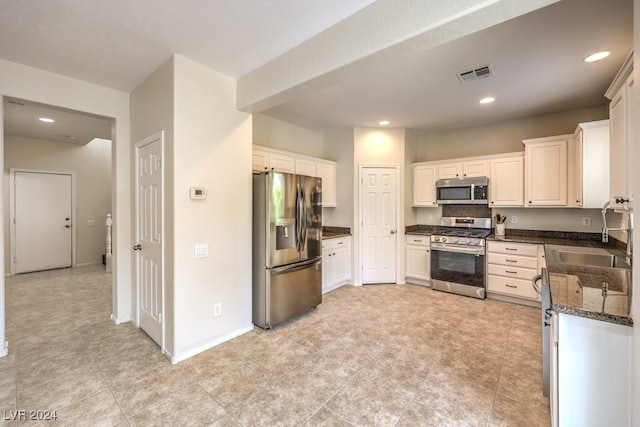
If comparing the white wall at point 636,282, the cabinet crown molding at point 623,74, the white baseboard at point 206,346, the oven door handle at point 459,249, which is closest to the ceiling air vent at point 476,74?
the cabinet crown molding at point 623,74

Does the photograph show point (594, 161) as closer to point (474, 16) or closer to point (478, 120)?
point (478, 120)

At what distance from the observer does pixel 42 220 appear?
216 inches

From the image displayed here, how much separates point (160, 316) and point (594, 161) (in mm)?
4777

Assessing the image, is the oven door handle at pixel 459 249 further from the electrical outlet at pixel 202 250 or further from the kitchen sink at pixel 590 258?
the electrical outlet at pixel 202 250

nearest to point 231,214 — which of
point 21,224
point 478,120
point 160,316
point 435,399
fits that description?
point 160,316

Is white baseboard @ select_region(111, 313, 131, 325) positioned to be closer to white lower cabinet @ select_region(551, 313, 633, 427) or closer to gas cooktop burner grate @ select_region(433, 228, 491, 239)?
white lower cabinet @ select_region(551, 313, 633, 427)

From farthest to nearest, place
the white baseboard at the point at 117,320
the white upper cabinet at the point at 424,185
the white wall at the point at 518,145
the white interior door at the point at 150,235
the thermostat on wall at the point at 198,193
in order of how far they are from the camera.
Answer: the white upper cabinet at the point at 424,185 < the white wall at the point at 518,145 < the white baseboard at the point at 117,320 < the white interior door at the point at 150,235 < the thermostat on wall at the point at 198,193

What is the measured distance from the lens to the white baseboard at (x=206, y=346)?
7.74 ft

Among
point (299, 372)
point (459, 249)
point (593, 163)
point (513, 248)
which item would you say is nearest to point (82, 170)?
point (299, 372)

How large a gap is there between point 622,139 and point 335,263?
10.9ft

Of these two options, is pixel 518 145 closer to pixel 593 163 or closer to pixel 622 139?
pixel 593 163

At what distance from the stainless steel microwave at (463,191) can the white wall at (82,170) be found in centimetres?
718

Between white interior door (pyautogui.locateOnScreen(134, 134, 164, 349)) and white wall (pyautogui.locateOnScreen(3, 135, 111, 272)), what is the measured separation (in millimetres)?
4357

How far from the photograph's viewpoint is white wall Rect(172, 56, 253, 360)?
238 cm
